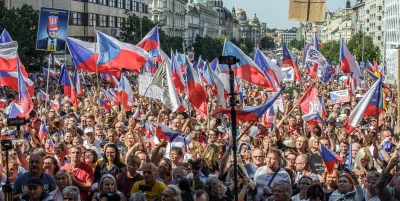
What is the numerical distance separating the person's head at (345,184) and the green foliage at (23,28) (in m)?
30.4

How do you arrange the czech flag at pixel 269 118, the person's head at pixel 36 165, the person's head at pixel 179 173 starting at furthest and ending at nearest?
the czech flag at pixel 269 118 → the person's head at pixel 179 173 → the person's head at pixel 36 165

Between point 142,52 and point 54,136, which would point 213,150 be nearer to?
point 54,136

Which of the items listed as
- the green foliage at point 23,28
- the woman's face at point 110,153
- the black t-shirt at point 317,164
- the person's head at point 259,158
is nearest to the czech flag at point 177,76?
the black t-shirt at point 317,164

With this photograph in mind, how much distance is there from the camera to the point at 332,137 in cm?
1277

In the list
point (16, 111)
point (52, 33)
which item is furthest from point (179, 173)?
point (52, 33)

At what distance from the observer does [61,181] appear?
305 inches

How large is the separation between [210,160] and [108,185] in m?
1.98

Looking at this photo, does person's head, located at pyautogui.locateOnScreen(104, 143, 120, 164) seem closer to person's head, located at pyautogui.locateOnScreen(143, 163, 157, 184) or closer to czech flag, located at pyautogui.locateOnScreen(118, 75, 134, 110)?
person's head, located at pyautogui.locateOnScreen(143, 163, 157, 184)

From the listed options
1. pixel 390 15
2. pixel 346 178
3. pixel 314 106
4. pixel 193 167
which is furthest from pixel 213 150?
pixel 390 15

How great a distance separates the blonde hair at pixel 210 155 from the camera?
9035 mm

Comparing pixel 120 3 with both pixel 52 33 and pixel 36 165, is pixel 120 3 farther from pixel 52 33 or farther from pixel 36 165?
pixel 36 165

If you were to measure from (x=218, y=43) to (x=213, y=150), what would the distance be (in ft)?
332

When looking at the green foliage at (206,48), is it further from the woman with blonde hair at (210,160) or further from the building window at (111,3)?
the woman with blonde hair at (210,160)

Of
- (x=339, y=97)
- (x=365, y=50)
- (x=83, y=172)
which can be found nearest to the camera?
(x=83, y=172)
